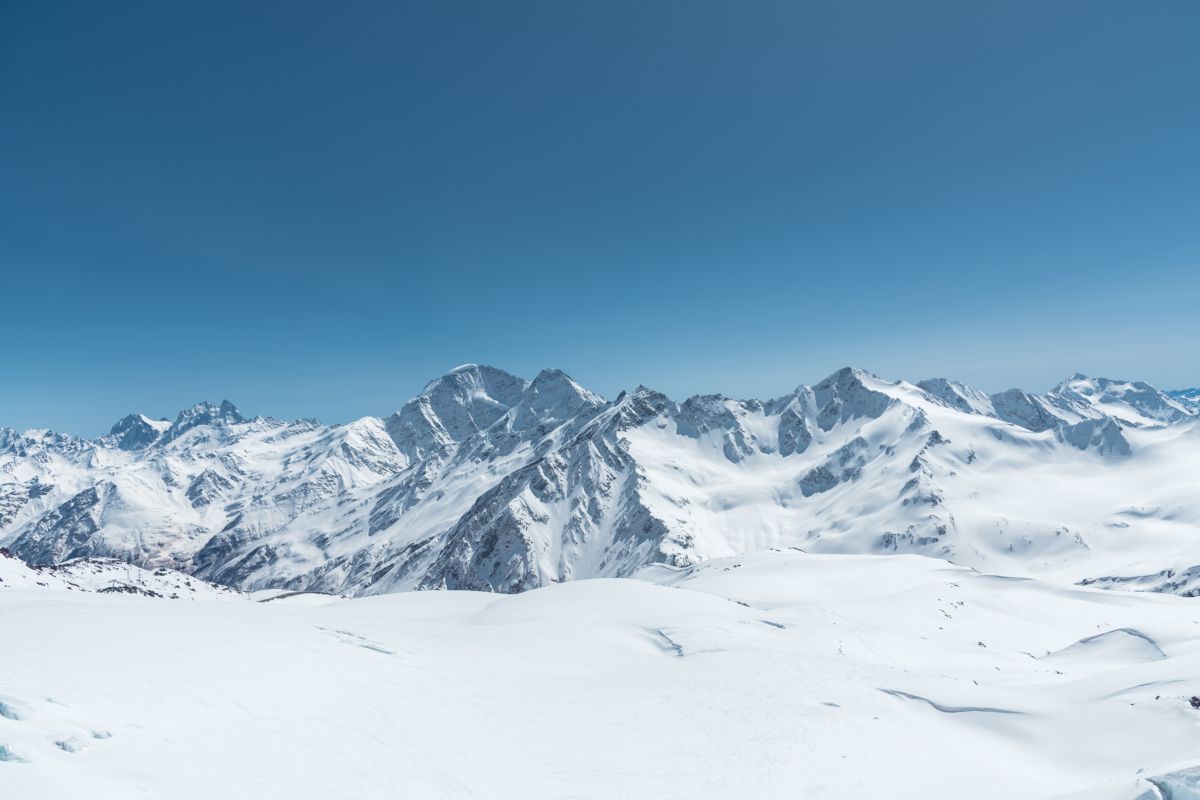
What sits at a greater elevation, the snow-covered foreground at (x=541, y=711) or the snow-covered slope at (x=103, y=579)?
the snow-covered foreground at (x=541, y=711)

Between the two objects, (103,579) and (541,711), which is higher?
(541,711)

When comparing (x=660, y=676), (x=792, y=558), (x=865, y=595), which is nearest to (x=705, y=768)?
(x=660, y=676)

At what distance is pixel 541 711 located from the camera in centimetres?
2094

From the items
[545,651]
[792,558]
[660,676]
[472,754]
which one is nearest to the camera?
[472,754]

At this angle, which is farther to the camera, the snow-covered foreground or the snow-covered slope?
the snow-covered slope

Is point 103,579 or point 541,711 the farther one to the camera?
point 103,579

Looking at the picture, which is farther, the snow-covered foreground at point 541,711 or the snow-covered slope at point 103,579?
the snow-covered slope at point 103,579

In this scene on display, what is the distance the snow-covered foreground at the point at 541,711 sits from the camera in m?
13.6

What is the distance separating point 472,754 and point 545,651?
471 inches

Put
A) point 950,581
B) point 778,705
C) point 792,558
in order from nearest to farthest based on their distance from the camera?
point 778,705 → point 950,581 → point 792,558

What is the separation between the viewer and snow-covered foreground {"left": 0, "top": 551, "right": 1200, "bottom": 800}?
44.7 ft

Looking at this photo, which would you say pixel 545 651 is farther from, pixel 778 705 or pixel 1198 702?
pixel 1198 702

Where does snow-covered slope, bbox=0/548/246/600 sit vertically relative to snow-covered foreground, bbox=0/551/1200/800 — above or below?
below

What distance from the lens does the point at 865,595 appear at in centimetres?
5988
